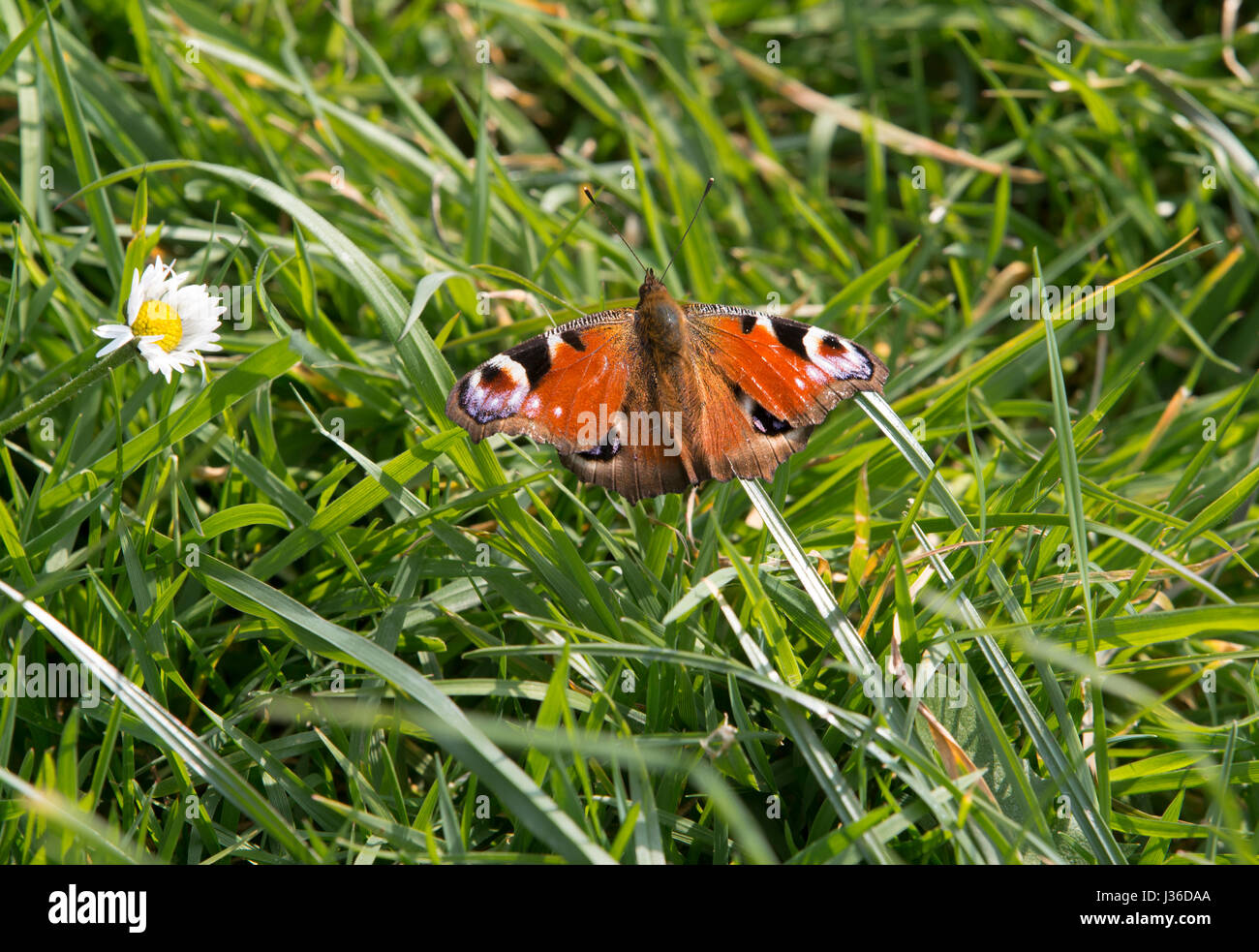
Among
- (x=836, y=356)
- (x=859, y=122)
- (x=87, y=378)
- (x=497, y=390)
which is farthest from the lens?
(x=859, y=122)

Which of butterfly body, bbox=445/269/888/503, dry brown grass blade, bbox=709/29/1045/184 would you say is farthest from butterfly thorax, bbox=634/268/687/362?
dry brown grass blade, bbox=709/29/1045/184

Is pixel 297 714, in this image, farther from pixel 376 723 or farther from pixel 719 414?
pixel 719 414

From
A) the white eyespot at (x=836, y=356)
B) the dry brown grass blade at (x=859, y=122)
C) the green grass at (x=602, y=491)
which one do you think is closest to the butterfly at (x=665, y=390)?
the white eyespot at (x=836, y=356)

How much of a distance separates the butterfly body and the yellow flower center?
59 centimetres

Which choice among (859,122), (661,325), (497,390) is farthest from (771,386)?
(859,122)

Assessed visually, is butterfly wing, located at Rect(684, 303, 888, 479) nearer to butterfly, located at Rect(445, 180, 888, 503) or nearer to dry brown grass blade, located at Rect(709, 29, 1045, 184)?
butterfly, located at Rect(445, 180, 888, 503)

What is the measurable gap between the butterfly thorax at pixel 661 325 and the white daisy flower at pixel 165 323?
3.19ft

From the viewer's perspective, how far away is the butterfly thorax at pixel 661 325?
2.12 m

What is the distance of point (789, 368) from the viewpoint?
2107 millimetres

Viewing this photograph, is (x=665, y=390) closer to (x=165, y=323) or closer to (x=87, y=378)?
(x=165, y=323)

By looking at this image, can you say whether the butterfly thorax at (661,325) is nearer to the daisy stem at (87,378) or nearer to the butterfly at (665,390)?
the butterfly at (665,390)

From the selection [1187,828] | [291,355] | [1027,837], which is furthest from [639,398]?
[1187,828]

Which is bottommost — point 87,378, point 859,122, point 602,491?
point 602,491
